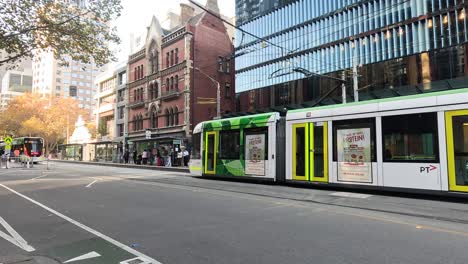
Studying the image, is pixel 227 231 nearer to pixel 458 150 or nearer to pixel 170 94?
pixel 458 150

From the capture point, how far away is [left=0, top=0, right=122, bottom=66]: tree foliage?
13.6m

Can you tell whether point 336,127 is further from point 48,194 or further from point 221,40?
point 221,40

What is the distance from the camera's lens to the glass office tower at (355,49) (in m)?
26.3

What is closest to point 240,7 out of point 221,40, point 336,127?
point 221,40

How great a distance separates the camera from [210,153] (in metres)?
17.5

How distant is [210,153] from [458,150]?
35.6ft

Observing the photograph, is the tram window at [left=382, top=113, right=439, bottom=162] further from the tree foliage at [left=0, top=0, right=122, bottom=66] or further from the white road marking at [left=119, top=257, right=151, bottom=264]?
the tree foliage at [left=0, top=0, right=122, bottom=66]

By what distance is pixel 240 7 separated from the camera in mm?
46500

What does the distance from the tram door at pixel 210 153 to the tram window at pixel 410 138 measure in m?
8.50

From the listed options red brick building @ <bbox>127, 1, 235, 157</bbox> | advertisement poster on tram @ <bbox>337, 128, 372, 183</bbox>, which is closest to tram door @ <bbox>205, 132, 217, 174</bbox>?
advertisement poster on tram @ <bbox>337, 128, 372, 183</bbox>

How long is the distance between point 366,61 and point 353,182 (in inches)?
928

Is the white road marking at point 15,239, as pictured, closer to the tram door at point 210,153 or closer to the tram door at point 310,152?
the tram door at point 310,152

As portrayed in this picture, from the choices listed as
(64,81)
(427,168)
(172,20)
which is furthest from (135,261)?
(64,81)

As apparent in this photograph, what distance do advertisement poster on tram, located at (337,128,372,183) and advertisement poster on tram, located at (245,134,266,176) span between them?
3.61 m
